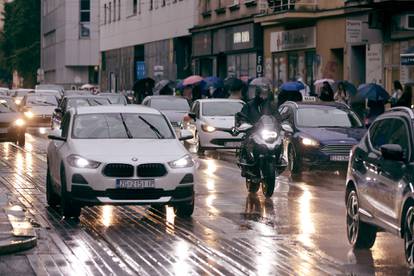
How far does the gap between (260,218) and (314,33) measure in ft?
102

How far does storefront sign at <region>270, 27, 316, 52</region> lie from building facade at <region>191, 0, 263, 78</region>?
5.12 feet

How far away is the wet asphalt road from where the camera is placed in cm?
1156

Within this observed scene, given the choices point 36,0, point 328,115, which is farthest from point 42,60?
point 328,115

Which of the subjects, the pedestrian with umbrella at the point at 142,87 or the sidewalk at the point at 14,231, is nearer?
the sidewalk at the point at 14,231

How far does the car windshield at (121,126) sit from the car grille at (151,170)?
4.50 ft

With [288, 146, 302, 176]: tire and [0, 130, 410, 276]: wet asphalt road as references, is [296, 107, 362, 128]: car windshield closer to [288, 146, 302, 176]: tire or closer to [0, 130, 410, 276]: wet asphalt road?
[288, 146, 302, 176]: tire

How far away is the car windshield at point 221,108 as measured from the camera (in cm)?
3375

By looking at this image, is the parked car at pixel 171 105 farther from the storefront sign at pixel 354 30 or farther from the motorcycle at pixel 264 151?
the motorcycle at pixel 264 151

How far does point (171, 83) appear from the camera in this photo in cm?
5831

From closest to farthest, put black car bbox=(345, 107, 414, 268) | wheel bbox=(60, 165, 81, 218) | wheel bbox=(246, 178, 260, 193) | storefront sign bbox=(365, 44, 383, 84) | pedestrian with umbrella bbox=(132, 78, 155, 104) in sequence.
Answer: black car bbox=(345, 107, 414, 268)
wheel bbox=(60, 165, 81, 218)
wheel bbox=(246, 178, 260, 193)
storefront sign bbox=(365, 44, 383, 84)
pedestrian with umbrella bbox=(132, 78, 155, 104)

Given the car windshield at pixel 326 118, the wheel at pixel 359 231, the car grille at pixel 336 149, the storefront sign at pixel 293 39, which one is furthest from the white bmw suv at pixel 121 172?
the storefront sign at pixel 293 39

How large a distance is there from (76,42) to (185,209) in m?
99.3

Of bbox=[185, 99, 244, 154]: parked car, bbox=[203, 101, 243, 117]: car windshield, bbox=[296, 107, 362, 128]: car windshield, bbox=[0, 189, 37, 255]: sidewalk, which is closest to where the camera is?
bbox=[0, 189, 37, 255]: sidewalk

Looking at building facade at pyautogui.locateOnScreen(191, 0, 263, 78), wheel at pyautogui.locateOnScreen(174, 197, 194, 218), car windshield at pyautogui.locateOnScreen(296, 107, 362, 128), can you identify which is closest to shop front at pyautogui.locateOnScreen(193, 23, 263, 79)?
building facade at pyautogui.locateOnScreen(191, 0, 263, 78)
